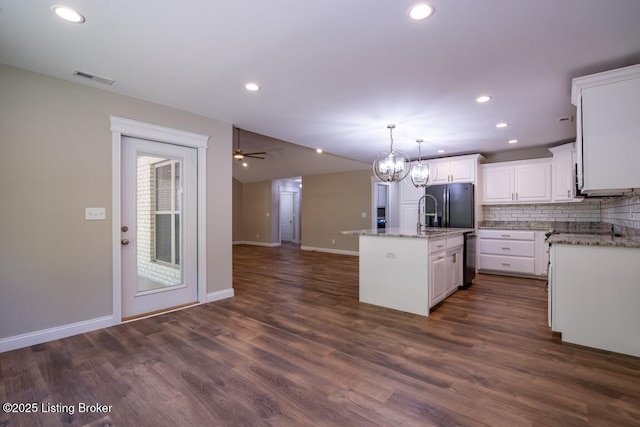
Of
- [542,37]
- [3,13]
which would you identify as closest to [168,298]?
[3,13]

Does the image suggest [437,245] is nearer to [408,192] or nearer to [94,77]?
[408,192]

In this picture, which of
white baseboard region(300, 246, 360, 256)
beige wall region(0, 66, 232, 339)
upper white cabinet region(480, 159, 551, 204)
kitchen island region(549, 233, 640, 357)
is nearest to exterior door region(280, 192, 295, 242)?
white baseboard region(300, 246, 360, 256)

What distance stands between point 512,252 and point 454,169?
1829mm

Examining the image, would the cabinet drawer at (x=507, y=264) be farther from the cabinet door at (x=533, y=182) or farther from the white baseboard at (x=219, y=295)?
the white baseboard at (x=219, y=295)

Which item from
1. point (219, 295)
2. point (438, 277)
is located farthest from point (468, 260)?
point (219, 295)

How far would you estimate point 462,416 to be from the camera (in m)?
1.70

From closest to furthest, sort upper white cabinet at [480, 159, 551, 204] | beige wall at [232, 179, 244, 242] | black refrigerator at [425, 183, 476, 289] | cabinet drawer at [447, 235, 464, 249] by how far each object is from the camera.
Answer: cabinet drawer at [447, 235, 464, 249]
upper white cabinet at [480, 159, 551, 204]
black refrigerator at [425, 183, 476, 289]
beige wall at [232, 179, 244, 242]

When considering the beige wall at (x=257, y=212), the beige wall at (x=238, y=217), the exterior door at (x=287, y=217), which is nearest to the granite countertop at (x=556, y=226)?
the beige wall at (x=257, y=212)

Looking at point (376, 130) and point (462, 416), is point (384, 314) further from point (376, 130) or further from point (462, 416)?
point (376, 130)

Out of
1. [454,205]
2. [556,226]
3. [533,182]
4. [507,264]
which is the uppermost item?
[533,182]

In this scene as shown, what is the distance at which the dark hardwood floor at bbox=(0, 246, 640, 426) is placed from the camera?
5.65ft

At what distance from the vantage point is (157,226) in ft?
11.5

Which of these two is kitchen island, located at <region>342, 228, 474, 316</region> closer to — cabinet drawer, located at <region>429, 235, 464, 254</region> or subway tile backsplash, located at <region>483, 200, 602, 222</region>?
cabinet drawer, located at <region>429, 235, 464, 254</region>

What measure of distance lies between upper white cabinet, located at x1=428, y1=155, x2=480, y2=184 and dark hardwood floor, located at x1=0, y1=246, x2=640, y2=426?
2.99 metres
